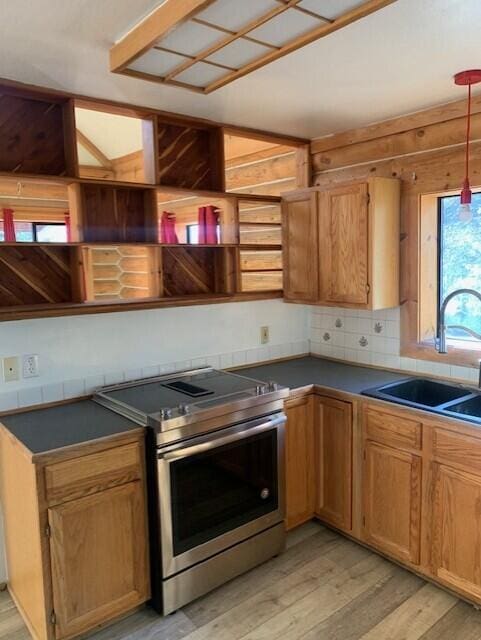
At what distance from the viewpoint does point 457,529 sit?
2223 mm

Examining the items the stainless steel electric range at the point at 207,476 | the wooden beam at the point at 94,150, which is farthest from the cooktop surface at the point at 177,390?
the wooden beam at the point at 94,150

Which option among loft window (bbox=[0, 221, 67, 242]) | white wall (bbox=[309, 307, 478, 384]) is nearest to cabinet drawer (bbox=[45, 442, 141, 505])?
white wall (bbox=[309, 307, 478, 384])

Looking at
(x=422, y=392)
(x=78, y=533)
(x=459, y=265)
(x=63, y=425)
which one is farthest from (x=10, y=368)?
(x=459, y=265)

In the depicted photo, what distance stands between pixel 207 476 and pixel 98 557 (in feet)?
1.84

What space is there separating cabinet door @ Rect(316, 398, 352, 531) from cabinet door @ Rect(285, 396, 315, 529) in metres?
0.05

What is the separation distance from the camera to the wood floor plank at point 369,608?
6.97 feet

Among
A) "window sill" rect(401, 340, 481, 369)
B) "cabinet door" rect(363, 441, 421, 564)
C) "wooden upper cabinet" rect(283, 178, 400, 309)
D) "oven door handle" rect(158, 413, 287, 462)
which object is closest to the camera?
"oven door handle" rect(158, 413, 287, 462)

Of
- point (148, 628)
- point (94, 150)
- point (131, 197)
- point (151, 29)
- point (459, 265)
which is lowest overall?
point (148, 628)

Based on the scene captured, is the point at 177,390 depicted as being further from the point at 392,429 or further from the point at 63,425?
the point at 392,429

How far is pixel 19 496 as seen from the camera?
2.11m

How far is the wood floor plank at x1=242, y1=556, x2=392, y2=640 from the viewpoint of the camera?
84.3 inches

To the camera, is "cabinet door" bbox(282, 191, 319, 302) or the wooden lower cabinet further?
"cabinet door" bbox(282, 191, 319, 302)

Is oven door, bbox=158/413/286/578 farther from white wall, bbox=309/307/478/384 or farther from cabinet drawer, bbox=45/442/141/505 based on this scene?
white wall, bbox=309/307/478/384

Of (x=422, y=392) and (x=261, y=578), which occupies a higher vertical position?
A: (x=422, y=392)
